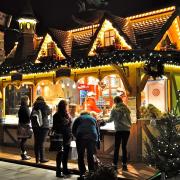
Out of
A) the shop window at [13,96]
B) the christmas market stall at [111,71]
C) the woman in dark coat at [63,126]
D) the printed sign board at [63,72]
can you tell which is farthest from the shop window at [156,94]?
the shop window at [13,96]

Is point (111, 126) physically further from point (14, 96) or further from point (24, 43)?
point (24, 43)

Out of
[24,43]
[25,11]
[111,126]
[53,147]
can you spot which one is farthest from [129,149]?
[25,11]

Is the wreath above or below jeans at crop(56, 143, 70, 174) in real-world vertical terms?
above

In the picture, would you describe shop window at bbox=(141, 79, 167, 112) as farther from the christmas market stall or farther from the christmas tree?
the christmas tree

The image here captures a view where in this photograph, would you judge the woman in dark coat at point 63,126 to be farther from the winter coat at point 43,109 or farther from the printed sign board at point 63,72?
the printed sign board at point 63,72

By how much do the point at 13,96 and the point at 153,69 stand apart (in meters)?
9.10

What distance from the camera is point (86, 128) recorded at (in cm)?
899

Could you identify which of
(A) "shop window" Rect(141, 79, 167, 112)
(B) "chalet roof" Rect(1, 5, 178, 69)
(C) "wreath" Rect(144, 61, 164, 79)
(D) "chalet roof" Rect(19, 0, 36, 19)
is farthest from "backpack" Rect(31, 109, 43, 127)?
(D) "chalet roof" Rect(19, 0, 36, 19)

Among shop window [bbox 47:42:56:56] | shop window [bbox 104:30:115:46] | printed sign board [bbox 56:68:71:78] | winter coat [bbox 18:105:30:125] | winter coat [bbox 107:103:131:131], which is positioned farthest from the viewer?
shop window [bbox 47:42:56:56]

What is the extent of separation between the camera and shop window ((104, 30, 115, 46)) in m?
13.3

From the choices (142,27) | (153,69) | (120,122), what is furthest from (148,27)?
(120,122)

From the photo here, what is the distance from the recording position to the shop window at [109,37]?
523 inches

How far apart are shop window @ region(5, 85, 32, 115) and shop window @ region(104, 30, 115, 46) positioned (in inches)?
215

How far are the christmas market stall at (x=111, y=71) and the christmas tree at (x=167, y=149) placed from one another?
15.7 ft
